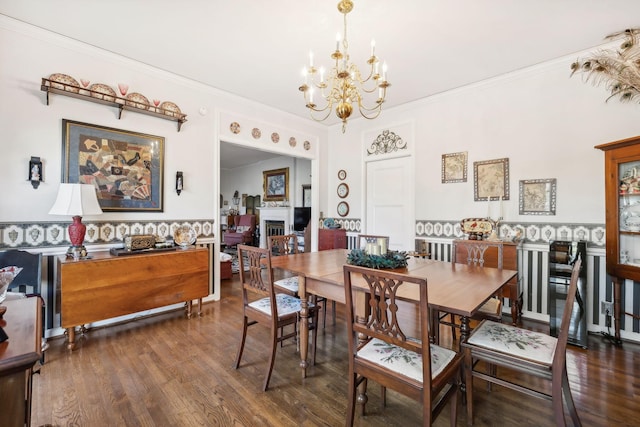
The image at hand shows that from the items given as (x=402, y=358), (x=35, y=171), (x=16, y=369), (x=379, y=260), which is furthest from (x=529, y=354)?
(x=35, y=171)

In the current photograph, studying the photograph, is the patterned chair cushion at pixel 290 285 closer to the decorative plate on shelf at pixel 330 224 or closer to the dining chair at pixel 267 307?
the dining chair at pixel 267 307

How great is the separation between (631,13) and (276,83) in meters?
3.46

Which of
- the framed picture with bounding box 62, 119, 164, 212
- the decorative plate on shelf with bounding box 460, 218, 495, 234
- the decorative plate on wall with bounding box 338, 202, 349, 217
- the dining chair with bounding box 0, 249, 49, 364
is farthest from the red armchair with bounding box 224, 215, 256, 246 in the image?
the decorative plate on shelf with bounding box 460, 218, 495, 234

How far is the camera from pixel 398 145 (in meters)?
4.42

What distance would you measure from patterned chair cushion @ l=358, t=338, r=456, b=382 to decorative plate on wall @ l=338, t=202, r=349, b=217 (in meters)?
3.65

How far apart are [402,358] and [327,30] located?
2714mm

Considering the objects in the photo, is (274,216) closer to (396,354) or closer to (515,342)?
(396,354)

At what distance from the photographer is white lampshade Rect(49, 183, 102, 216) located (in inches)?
96.3

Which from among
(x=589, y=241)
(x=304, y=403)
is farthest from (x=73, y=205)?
(x=589, y=241)

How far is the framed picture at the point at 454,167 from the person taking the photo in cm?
374

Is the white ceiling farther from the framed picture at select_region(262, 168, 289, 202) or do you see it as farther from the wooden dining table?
the framed picture at select_region(262, 168, 289, 202)

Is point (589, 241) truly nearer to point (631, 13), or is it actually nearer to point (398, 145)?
point (631, 13)

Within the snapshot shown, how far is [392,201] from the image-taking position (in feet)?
14.9

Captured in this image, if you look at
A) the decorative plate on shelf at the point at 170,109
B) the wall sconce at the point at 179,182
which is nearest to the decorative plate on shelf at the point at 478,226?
the wall sconce at the point at 179,182
